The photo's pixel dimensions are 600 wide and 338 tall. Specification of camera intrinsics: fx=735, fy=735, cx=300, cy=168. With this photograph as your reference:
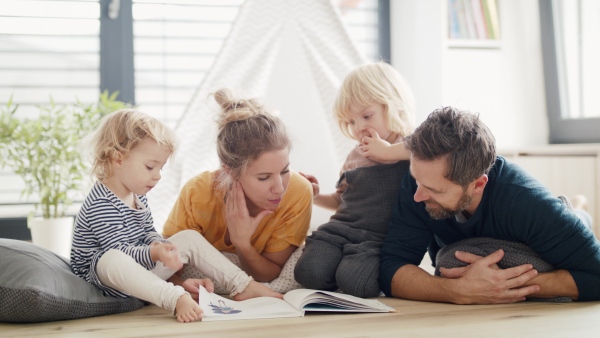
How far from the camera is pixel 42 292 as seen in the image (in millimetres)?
1695

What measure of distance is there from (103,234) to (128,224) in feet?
0.30

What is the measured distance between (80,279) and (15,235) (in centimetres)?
166

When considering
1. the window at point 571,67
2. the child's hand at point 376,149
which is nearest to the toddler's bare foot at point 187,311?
the child's hand at point 376,149

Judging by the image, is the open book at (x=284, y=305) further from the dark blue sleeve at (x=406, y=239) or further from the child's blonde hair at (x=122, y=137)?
the child's blonde hair at (x=122, y=137)

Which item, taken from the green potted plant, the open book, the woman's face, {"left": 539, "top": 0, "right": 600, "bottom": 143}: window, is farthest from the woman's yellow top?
{"left": 539, "top": 0, "right": 600, "bottom": 143}: window

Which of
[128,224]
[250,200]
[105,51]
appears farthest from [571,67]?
[128,224]

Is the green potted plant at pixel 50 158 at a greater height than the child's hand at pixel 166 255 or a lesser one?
greater

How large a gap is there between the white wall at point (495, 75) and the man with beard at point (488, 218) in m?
1.73

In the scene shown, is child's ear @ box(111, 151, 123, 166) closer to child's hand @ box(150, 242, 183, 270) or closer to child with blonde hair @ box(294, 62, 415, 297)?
child's hand @ box(150, 242, 183, 270)

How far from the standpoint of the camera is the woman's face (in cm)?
201

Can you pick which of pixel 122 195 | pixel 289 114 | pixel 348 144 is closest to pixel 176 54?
pixel 289 114

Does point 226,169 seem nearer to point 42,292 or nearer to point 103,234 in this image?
point 103,234

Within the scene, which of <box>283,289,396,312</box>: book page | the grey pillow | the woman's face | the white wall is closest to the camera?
the grey pillow

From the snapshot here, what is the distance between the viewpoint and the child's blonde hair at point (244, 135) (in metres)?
2.01
